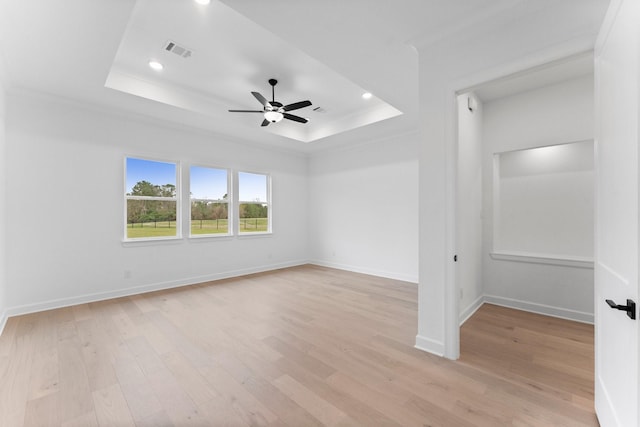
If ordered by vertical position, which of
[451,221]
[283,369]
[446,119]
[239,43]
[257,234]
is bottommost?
[283,369]

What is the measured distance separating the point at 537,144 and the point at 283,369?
4.02 metres

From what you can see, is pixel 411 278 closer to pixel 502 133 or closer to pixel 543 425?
pixel 502 133

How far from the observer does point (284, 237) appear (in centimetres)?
664

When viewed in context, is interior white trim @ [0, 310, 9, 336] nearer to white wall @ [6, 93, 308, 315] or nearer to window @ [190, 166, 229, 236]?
white wall @ [6, 93, 308, 315]

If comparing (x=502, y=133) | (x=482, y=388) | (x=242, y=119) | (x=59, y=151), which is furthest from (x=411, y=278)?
(x=59, y=151)

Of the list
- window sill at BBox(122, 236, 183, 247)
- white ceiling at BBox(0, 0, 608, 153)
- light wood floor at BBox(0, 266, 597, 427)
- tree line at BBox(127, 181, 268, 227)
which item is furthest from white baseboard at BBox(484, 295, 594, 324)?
window sill at BBox(122, 236, 183, 247)

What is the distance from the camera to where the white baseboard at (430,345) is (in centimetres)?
244

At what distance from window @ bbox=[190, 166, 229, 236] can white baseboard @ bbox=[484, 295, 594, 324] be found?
4.95 metres

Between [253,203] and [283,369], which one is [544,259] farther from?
[253,203]

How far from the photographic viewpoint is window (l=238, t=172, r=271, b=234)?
19.5 feet

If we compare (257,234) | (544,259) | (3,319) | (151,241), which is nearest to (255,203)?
(257,234)

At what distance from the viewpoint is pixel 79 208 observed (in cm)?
392

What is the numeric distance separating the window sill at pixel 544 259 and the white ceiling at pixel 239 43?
251 centimetres

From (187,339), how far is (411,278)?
3.89 m
